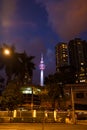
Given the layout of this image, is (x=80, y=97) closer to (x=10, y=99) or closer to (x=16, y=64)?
(x=16, y=64)

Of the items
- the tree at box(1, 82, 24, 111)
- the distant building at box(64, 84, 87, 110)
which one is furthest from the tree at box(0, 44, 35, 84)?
the tree at box(1, 82, 24, 111)

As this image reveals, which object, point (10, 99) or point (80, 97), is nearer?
point (10, 99)

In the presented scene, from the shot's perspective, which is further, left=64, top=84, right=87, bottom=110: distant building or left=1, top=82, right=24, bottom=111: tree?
left=64, top=84, right=87, bottom=110: distant building

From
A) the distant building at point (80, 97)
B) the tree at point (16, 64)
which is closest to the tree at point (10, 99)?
the tree at point (16, 64)

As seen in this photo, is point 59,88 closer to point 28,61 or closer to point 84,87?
point 84,87

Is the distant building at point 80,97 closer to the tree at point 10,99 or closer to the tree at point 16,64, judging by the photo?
the tree at point 16,64

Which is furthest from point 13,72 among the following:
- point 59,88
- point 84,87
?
point 84,87

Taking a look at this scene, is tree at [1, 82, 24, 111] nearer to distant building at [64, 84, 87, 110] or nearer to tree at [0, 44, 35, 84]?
tree at [0, 44, 35, 84]

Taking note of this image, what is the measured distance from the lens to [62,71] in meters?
120

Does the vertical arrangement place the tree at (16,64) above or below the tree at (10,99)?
above

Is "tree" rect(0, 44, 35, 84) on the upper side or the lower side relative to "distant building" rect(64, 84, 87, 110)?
upper

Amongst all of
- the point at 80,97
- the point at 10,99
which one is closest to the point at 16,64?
the point at 80,97

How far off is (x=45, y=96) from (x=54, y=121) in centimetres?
3815

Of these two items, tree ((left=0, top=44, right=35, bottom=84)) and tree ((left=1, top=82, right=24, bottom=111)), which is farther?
tree ((left=0, top=44, right=35, bottom=84))
